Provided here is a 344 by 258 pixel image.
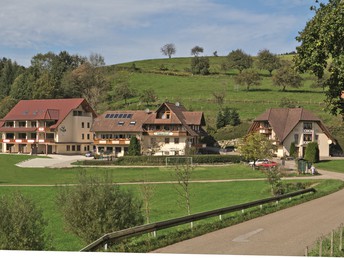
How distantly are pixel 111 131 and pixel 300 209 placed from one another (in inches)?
2054

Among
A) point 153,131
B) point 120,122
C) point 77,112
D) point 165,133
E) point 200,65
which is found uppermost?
point 200,65

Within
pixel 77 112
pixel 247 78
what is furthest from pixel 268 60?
pixel 77 112

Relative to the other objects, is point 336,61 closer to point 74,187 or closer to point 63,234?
point 74,187

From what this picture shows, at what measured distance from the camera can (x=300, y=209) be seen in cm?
2558

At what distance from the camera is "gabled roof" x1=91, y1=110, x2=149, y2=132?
2945 inches

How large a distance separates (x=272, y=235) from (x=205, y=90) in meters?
93.9

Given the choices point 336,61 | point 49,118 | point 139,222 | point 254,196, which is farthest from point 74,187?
point 49,118

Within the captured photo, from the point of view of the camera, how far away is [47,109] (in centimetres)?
8238

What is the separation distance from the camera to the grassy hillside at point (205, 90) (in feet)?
320

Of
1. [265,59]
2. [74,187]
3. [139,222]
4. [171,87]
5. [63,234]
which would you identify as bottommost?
[63,234]

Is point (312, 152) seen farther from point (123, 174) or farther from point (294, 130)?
point (123, 174)

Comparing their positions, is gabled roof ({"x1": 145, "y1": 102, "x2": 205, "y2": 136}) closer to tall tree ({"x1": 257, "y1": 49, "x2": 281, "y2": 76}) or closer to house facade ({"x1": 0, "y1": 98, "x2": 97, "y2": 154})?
house facade ({"x1": 0, "y1": 98, "x2": 97, "y2": 154})

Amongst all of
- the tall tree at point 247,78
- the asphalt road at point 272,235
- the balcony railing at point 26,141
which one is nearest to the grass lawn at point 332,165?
the asphalt road at point 272,235

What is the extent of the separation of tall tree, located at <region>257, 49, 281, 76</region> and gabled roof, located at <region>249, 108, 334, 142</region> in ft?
176
